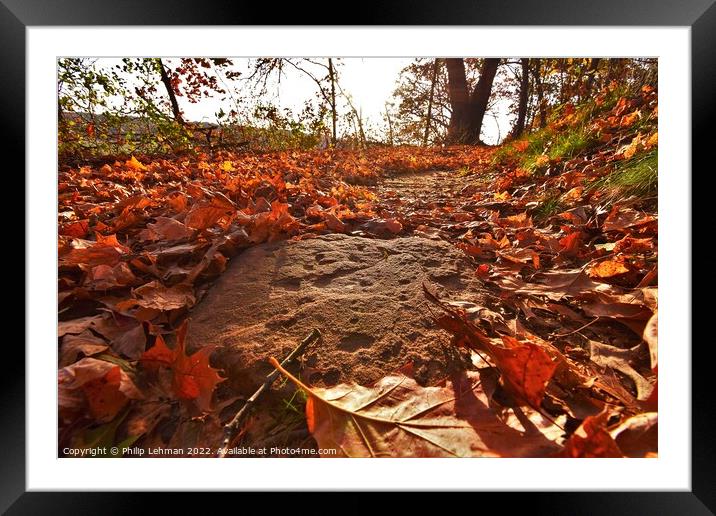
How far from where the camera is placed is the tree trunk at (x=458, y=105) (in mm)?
2285

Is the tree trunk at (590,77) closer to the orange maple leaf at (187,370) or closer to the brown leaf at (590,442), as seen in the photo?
the brown leaf at (590,442)

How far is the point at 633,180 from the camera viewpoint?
1.37 meters

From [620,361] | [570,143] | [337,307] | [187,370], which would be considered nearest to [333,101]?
[337,307]

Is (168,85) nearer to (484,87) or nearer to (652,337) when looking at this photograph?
(484,87)

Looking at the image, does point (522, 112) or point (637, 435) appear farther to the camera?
point (522, 112)

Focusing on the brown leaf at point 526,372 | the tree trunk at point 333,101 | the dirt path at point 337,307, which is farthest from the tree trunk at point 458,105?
the brown leaf at point 526,372

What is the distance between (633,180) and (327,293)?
1356mm

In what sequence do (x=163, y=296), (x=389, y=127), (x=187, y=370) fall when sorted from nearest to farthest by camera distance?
(x=187, y=370), (x=163, y=296), (x=389, y=127)

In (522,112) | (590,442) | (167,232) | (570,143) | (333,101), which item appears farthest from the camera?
(522,112)

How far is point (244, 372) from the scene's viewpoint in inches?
29.0

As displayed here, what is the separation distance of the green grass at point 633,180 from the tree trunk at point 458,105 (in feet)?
3.31
